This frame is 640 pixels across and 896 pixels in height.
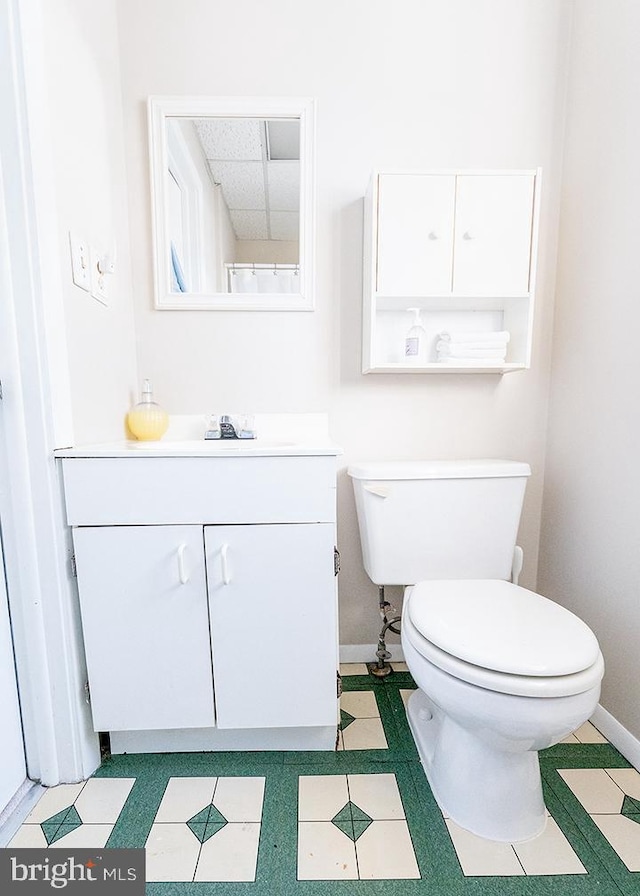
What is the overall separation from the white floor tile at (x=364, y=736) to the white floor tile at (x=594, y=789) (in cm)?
46

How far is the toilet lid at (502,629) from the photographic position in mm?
808

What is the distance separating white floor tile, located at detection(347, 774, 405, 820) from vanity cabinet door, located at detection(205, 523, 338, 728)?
0.14m

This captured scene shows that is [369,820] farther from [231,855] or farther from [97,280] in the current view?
[97,280]

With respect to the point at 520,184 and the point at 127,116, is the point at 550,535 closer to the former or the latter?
the point at 520,184

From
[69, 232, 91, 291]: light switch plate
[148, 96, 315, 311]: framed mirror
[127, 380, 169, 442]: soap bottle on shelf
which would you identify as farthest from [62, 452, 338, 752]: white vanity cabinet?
[148, 96, 315, 311]: framed mirror

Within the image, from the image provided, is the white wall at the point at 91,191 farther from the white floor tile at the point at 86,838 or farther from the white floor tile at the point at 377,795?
the white floor tile at the point at 377,795

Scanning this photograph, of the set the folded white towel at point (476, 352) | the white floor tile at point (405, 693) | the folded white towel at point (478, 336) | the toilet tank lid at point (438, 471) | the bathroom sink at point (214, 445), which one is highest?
the folded white towel at point (478, 336)

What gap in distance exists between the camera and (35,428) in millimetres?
938

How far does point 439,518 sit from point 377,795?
0.70 meters

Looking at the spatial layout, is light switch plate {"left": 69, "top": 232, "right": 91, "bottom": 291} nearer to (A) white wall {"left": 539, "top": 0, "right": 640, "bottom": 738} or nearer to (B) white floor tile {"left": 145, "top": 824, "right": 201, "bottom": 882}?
(B) white floor tile {"left": 145, "top": 824, "right": 201, "bottom": 882}

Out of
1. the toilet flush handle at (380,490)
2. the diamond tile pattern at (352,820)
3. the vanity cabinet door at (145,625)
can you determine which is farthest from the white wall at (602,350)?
the vanity cabinet door at (145,625)

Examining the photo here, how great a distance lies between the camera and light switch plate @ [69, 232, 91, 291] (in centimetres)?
103

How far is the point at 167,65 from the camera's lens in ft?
4.21

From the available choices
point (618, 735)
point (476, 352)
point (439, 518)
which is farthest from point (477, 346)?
point (618, 735)
